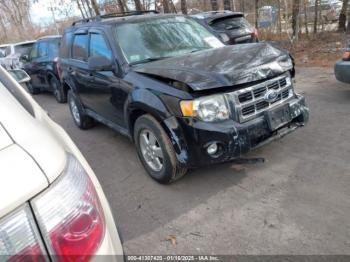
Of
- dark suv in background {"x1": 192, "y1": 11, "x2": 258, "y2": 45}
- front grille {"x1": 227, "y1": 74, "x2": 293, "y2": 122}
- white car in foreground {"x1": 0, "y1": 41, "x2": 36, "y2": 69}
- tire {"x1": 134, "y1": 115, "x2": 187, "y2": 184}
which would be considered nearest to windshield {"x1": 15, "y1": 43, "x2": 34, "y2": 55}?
white car in foreground {"x1": 0, "y1": 41, "x2": 36, "y2": 69}

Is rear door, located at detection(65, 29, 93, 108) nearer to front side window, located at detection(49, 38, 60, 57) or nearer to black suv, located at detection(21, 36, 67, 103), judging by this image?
black suv, located at detection(21, 36, 67, 103)

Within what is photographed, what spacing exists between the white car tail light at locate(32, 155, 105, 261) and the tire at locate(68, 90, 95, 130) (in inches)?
194

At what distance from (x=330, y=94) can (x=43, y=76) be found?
7.82 m

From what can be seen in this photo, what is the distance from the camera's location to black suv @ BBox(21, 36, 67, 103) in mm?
9383

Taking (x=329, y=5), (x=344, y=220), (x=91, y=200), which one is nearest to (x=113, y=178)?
(x=344, y=220)

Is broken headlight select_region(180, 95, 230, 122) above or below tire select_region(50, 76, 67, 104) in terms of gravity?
above

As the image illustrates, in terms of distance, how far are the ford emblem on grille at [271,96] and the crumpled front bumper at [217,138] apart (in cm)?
24

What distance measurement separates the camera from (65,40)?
628cm

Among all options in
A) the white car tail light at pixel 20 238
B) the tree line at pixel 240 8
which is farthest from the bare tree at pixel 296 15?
the white car tail light at pixel 20 238

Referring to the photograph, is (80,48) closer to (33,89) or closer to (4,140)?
(4,140)

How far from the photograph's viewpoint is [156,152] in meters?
3.80

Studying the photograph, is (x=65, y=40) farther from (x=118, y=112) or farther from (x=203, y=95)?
(x=203, y=95)

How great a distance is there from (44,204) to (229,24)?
9155 mm

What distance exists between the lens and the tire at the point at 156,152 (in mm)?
3584
